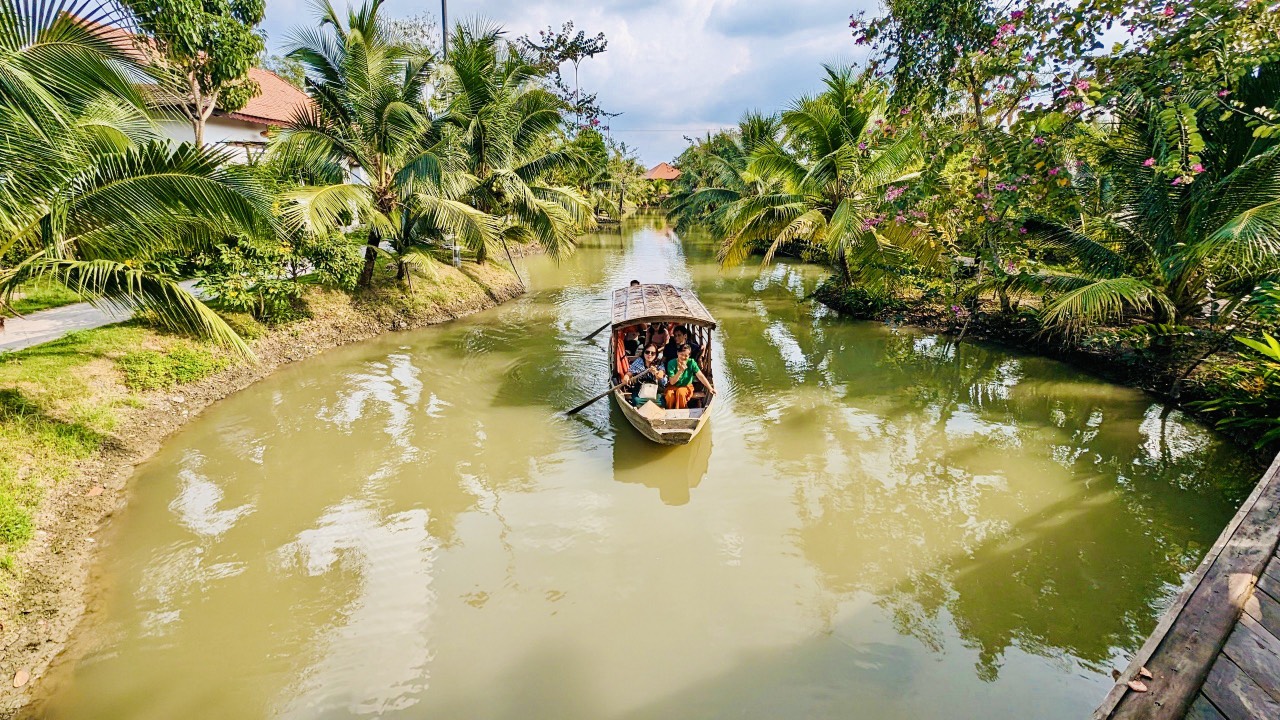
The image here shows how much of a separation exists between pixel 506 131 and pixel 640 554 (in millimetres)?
11445

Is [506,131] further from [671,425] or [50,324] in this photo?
[671,425]

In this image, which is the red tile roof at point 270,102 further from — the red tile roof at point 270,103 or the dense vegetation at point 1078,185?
the dense vegetation at point 1078,185

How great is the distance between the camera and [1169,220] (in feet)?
25.5

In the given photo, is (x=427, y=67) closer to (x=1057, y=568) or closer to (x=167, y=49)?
(x=167, y=49)

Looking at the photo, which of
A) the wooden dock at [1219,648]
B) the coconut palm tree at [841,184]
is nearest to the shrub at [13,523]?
the wooden dock at [1219,648]

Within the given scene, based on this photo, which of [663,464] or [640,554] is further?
[663,464]

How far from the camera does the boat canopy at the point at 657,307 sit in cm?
830

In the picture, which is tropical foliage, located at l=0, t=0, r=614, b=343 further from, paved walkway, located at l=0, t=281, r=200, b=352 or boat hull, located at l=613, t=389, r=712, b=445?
boat hull, located at l=613, t=389, r=712, b=445

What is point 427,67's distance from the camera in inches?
456

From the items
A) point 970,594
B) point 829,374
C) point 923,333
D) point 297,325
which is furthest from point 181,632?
point 923,333

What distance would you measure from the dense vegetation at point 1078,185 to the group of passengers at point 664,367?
3655mm

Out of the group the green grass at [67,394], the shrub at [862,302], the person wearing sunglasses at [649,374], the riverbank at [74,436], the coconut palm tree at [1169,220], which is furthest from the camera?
the shrub at [862,302]

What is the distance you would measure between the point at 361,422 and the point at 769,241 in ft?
36.0

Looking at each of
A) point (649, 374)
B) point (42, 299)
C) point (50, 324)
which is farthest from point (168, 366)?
point (649, 374)
